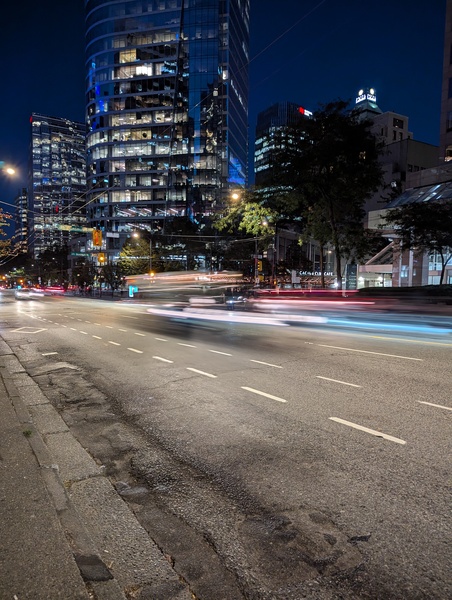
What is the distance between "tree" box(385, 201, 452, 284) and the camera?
2642 centimetres

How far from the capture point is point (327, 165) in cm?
2461

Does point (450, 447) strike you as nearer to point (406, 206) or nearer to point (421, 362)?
point (421, 362)

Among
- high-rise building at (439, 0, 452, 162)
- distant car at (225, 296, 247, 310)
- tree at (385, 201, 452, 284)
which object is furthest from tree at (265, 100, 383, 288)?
high-rise building at (439, 0, 452, 162)

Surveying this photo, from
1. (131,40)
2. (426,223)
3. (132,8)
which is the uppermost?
(132,8)

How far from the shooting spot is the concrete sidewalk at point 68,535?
2496 millimetres

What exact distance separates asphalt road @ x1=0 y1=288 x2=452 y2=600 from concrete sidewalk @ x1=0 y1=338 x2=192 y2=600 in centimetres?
21

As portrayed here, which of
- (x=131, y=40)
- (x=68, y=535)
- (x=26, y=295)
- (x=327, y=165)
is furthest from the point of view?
(x=131, y=40)

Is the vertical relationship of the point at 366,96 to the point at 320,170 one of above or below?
above

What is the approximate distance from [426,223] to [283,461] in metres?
26.5

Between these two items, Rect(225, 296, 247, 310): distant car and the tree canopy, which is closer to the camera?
the tree canopy

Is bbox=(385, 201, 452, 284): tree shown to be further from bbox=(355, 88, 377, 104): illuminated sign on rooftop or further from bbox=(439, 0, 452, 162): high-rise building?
bbox=(355, 88, 377, 104): illuminated sign on rooftop

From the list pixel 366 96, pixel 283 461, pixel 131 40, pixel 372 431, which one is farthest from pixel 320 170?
pixel 366 96

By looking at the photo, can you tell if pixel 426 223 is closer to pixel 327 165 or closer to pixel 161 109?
pixel 327 165

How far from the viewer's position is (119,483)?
3.96 m
